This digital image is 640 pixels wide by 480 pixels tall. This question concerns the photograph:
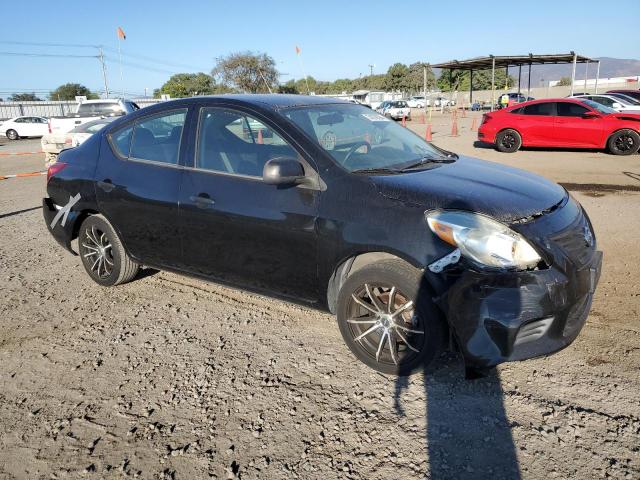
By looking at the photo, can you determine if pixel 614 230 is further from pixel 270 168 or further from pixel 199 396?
pixel 199 396

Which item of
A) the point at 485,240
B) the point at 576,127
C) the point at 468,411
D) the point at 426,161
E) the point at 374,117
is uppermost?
the point at 374,117

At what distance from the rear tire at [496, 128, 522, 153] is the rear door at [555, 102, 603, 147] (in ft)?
3.29

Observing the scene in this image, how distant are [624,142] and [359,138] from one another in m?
11.8

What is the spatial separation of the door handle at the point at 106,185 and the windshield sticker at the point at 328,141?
192 cm

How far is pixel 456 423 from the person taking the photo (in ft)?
8.57

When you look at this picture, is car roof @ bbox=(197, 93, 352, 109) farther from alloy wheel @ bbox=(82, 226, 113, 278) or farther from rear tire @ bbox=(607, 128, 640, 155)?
rear tire @ bbox=(607, 128, 640, 155)

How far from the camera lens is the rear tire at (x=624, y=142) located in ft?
41.2

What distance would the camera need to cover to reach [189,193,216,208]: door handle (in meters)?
3.57

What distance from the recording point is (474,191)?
2.98m

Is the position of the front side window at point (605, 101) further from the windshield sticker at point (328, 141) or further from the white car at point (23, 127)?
the white car at point (23, 127)

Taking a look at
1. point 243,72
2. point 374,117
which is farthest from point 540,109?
point 243,72

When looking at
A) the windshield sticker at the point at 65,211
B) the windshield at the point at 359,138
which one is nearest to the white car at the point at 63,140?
the windshield sticker at the point at 65,211

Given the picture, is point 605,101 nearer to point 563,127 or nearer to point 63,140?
point 563,127

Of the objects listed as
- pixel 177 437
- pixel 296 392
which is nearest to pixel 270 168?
pixel 296 392
